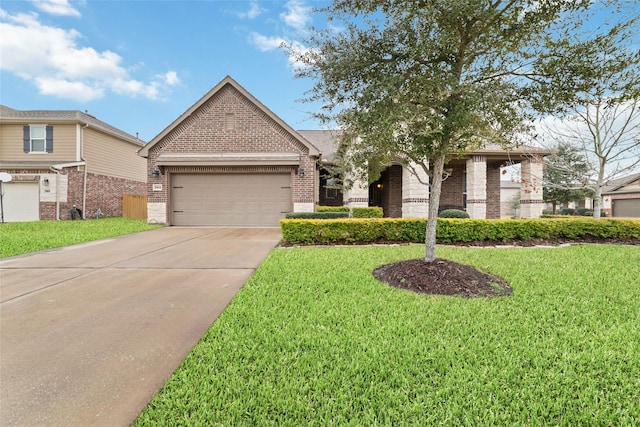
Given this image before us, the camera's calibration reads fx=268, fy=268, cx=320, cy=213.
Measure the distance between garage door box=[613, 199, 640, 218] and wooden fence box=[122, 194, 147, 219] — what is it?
34852 millimetres

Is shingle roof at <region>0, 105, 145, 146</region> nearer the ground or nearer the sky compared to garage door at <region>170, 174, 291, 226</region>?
nearer the sky

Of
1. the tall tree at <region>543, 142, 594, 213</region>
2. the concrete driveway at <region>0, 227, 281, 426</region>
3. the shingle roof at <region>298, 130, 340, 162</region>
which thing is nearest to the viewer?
the concrete driveway at <region>0, 227, 281, 426</region>

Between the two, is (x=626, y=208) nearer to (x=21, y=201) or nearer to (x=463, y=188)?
(x=463, y=188)

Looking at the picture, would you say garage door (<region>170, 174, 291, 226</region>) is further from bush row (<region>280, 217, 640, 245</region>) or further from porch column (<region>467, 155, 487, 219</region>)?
porch column (<region>467, 155, 487, 219</region>)

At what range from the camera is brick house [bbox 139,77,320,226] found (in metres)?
12.0

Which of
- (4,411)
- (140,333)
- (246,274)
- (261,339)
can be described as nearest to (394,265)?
(246,274)

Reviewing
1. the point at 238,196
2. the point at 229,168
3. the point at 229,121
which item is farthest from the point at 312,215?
the point at 229,121

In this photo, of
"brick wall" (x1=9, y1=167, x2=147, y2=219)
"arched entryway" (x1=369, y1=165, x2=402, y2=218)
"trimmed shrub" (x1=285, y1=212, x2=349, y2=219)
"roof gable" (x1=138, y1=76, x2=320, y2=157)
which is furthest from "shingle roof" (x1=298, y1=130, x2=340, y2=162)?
"brick wall" (x1=9, y1=167, x2=147, y2=219)

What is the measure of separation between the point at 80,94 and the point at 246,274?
2687cm

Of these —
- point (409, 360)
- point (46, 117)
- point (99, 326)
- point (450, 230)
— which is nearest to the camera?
point (409, 360)

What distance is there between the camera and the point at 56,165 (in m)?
13.8

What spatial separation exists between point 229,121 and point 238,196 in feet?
11.2

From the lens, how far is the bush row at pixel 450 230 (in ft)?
25.5

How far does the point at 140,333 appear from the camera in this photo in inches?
111
